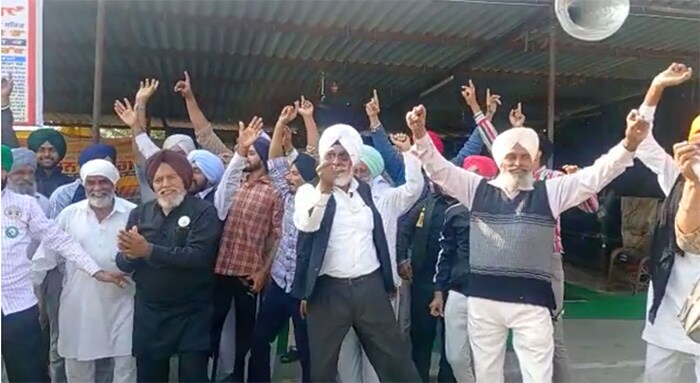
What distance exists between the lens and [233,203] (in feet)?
14.1

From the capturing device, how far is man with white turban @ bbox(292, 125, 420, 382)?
12.0ft

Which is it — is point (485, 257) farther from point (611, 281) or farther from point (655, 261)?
point (611, 281)

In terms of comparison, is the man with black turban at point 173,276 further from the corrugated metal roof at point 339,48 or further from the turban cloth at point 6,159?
the corrugated metal roof at point 339,48

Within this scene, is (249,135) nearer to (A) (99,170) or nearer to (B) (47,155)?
(A) (99,170)

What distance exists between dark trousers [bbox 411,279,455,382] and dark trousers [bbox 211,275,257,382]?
42.2 inches

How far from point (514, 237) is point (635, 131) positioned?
2.42 feet

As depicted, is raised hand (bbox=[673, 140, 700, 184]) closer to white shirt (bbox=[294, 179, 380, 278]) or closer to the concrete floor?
white shirt (bbox=[294, 179, 380, 278])


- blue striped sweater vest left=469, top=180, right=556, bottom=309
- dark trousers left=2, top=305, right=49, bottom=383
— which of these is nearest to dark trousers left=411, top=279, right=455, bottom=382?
blue striped sweater vest left=469, top=180, right=556, bottom=309

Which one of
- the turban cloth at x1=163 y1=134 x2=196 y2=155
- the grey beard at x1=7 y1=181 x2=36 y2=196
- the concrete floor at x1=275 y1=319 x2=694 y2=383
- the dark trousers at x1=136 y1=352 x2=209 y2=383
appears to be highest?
the turban cloth at x1=163 y1=134 x2=196 y2=155

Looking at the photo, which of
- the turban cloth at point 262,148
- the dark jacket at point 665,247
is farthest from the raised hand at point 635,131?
the turban cloth at point 262,148

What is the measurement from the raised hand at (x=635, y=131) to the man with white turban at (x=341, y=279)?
1351 mm

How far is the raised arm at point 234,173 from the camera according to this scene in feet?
13.9

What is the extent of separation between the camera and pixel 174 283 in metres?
3.64

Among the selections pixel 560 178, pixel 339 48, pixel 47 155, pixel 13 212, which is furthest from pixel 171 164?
pixel 339 48
